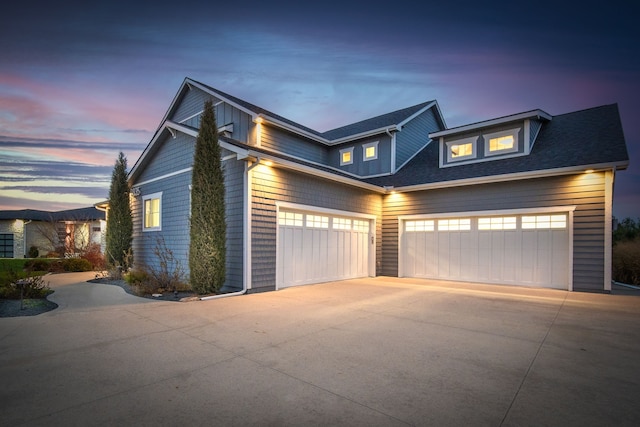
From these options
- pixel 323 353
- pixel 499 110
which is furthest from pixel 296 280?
pixel 499 110

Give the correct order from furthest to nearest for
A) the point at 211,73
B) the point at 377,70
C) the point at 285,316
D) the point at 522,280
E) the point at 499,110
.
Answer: the point at 499,110
the point at 211,73
the point at 377,70
the point at 522,280
the point at 285,316

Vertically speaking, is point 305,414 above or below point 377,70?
below

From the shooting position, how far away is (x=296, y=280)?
8812mm

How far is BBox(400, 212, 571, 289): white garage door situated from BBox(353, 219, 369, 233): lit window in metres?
1.39

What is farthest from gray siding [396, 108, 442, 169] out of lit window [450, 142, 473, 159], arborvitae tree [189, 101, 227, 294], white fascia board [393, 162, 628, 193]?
arborvitae tree [189, 101, 227, 294]

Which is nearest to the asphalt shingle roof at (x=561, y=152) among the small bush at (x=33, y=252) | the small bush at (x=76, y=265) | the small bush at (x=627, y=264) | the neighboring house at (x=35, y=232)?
the small bush at (x=627, y=264)

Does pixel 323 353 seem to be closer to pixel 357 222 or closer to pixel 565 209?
pixel 357 222

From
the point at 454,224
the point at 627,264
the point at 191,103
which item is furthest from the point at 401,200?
the point at 191,103

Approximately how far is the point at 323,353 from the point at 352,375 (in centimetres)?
67

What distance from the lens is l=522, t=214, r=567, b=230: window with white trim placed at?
346 inches

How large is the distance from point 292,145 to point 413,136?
5733 millimetres

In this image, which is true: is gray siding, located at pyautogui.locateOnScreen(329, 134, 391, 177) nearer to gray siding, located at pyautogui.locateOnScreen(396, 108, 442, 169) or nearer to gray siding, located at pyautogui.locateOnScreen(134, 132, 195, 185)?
gray siding, located at pyautogui.locateOnScreen(396, 108, 442, 169)

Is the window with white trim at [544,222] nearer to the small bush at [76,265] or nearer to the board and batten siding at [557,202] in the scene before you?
the board and batten siding at [557,202]

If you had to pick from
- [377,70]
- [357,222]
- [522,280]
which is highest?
[377,70]
